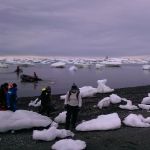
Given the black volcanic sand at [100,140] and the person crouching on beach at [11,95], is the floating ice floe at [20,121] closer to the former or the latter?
the black volcanic sand at [100,140]

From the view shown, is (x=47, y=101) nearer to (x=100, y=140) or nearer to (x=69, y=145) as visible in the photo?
(x=100, y=140)

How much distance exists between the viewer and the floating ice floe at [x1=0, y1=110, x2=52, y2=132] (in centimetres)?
1332

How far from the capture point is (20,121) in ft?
44.2

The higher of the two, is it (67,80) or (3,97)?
(3,97)


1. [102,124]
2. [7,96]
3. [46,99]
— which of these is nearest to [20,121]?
[7,96]

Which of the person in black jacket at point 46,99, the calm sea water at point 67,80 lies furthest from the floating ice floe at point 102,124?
the calm sea water at point 67,80

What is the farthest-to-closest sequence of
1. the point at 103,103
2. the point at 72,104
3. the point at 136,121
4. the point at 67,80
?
1. the point at 67,80
2. the point at 103,103
3. the point at 136,121
4. the point at 72,104

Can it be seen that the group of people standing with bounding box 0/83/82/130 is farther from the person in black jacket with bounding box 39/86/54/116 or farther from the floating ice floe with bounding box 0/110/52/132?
the floating ice floe with bounding box 0/110/52/132

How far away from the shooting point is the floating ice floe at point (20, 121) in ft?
43.7

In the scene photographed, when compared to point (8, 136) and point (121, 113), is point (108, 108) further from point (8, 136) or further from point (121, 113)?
point (8, 136)

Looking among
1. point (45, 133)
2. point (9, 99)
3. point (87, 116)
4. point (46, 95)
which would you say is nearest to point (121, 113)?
point (87, 116)

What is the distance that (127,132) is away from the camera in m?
13.4

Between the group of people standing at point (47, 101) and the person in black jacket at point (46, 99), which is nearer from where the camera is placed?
the group of people standing at point (47, 101)

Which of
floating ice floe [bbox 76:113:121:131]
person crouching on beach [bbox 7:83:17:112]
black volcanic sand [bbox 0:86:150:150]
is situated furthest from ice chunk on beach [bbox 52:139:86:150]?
person crouching on beach [bbox 7:83:17:112]
